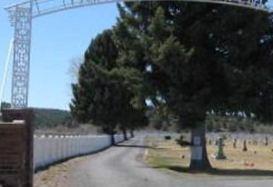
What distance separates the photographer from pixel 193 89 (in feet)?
121

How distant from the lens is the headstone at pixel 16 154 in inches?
440

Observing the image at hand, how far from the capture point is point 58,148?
4269 cm

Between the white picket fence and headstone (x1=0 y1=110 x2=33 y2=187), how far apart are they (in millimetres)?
20203

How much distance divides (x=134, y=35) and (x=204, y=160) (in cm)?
748

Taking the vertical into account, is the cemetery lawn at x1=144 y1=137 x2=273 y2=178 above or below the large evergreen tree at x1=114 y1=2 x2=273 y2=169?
below

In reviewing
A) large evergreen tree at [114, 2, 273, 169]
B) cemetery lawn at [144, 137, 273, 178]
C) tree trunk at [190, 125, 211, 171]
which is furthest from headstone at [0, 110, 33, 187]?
tree trunk at [190, 125, 211, 171]

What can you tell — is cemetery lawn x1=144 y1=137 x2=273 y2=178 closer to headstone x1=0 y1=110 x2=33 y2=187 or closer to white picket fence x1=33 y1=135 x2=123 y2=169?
white picket fence x1=33 y1=135 x2=123 y2=169

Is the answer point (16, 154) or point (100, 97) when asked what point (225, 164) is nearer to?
point (16, 154)

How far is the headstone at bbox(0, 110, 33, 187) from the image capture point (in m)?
11.2

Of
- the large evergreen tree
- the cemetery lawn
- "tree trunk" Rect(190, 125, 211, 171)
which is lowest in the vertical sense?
the cemetery lawn

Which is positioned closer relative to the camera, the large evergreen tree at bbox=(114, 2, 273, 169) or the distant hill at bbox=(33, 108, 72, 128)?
the large evergreen tree at bbox=(114, 2, 273, 169)

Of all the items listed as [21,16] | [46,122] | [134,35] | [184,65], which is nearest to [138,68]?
[134,35]

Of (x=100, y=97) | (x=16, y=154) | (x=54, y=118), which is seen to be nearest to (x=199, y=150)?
(x=16, y=154)

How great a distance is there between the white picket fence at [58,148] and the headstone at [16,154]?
66.3 ft
